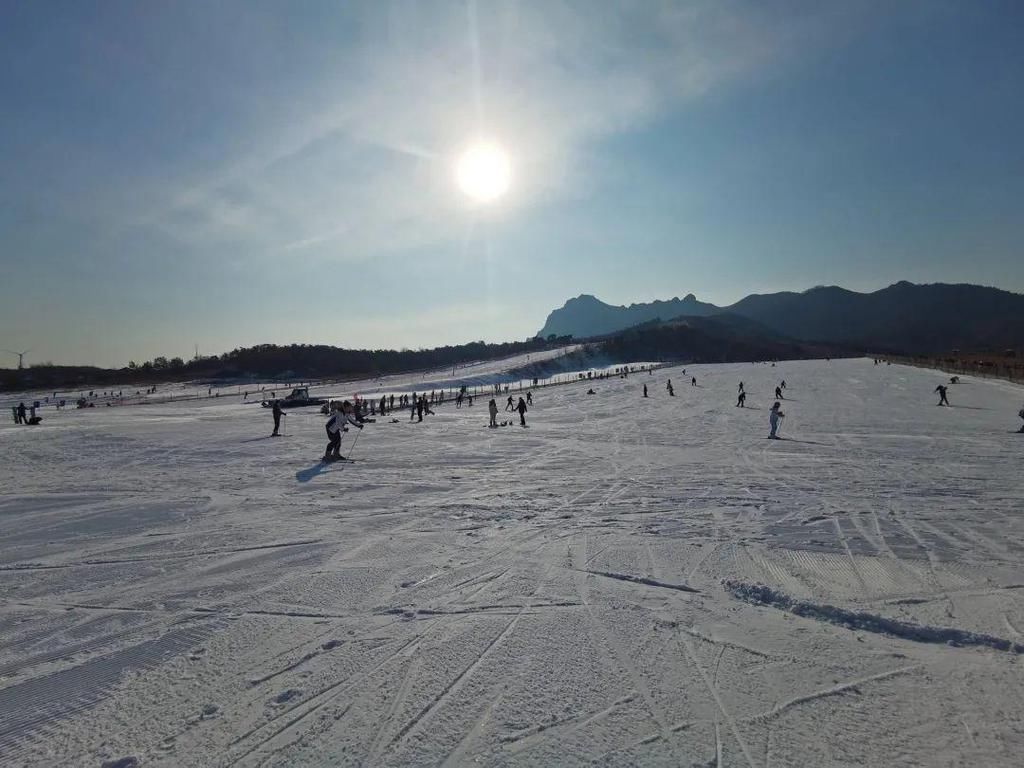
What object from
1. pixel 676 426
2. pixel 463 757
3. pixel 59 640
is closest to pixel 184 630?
pixel 59 640

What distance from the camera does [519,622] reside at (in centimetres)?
491

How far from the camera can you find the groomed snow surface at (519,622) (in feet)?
11.1

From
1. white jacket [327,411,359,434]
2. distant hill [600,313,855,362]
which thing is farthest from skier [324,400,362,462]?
A: distant hill [600,313,855,362]

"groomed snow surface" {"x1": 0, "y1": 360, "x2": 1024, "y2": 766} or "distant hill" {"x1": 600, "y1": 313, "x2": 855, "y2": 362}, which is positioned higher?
"distant hill" {"x1": 600, "y1": 313, "x2": 855, "y2": 362}

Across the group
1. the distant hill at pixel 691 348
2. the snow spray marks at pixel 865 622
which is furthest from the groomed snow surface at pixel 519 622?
the distant hill at pixel 691 348

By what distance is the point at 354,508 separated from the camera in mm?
9773

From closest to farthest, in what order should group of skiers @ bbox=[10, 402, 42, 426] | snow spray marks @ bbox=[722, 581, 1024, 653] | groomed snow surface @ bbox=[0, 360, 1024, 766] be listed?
groomed snow surface @ bbox=[0, 360, 1024, 766] → snow spray marks @ bbox=[722, 581, 1024, 653] → group of skiers @ bbox=[10, 402, 42, 426]

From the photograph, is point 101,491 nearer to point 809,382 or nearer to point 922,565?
point 922,565

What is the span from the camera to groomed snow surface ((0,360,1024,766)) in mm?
3381

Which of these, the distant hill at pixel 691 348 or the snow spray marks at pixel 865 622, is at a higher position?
the distant hill at pixel 691 348

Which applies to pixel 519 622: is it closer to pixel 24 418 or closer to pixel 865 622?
pixel 865 622

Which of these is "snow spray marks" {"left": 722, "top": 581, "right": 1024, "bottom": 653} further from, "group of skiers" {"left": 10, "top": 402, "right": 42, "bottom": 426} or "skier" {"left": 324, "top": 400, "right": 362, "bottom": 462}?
"group of skiers" {"left": 10, "top": 402, "right": 42, "bottom": 426}

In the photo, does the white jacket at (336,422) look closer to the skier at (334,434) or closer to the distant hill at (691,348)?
the skier at (334,434)

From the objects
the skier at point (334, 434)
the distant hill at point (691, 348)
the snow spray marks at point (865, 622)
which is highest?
the distant hill at point (691, 348)
